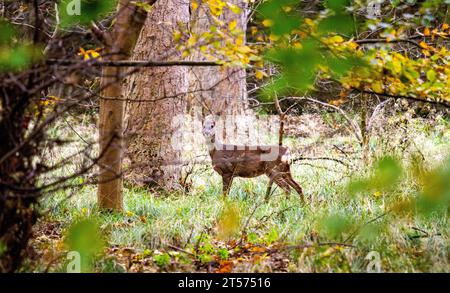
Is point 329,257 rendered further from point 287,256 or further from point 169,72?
point 169,72

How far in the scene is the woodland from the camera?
219cm

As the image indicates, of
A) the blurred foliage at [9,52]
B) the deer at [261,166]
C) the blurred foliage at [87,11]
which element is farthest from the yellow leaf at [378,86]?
the deer at [261,166]

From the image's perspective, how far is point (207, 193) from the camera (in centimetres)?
798

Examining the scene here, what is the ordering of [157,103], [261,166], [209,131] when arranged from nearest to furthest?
1. [157,103]
2. [261,166]
3. [209,131]

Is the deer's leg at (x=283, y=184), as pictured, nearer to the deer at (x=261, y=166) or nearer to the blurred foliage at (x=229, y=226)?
the deer at (x=261, y=166)

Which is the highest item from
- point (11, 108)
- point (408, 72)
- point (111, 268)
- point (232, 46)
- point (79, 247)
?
point (232, 46)

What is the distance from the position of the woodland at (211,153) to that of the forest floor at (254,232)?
2cm

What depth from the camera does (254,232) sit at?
5.36 metres

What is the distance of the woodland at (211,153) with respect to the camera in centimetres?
219

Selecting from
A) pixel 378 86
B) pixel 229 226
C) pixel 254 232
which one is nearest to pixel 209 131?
pixel 254 232

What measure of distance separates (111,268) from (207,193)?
12.5 feet

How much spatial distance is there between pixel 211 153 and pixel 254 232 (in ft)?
10.9

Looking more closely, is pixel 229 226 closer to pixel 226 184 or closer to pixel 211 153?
pixel 226 184

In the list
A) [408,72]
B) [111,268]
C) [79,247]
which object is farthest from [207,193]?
[79,247]
